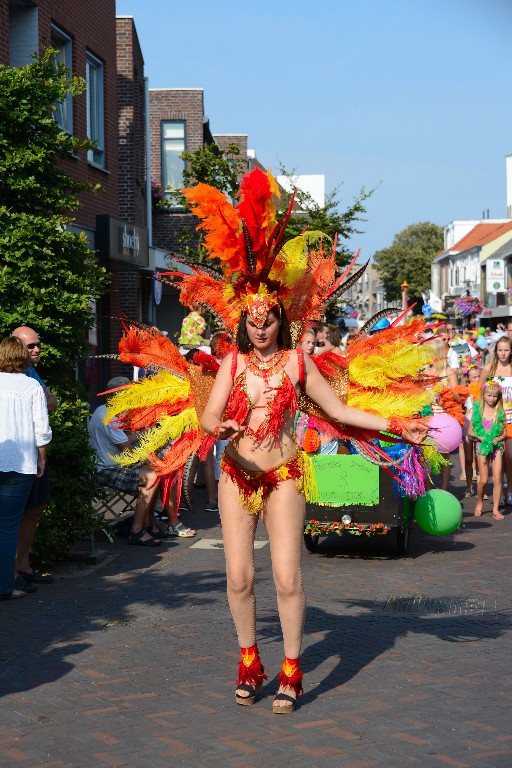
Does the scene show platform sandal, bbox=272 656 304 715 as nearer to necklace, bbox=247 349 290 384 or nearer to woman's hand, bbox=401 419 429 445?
woman's hand, bbox=401 419 429 445

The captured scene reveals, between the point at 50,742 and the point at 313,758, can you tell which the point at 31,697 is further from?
the point at 313,758

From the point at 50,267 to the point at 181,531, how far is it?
3.21 meters

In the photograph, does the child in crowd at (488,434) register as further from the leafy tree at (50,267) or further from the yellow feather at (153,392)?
the yellow feather at (153,392)

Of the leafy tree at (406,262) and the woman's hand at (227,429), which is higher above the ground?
the leafy tree at (406,262)

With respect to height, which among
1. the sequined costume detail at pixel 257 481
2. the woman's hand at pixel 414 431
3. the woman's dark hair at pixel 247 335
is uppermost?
the woman's dark hair at pixel 247 335

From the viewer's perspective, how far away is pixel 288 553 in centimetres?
548

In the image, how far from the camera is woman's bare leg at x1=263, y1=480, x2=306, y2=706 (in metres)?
5.46

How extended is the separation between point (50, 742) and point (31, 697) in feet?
2.29

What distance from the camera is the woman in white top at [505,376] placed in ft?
42.3

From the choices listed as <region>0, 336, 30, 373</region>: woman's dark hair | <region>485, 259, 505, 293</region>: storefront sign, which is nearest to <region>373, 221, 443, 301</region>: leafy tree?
<region>485, 259, 505, 293</region>: storefront sign

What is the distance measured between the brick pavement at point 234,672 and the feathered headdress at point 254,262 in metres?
1.91

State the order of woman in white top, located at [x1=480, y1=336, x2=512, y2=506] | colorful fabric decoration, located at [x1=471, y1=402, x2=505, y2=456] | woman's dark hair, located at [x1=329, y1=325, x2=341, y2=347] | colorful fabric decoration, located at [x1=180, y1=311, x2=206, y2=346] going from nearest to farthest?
colorful fabric decoration, located at [x1=471, y1=402, x2=505, y2=456]
woman in white top, located at [x1=480, y1=336, x2=512, y2=506]
woman's dark hair, located at [x1=329, y1=325, x2=341, y2=347]
colorful fabric decoration, located at [x1=180, y1=311, x2=206, y2=346]

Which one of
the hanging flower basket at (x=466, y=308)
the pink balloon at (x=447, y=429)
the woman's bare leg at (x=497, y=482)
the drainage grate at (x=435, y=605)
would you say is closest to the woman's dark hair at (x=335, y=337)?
the pink balloon at (x=447, y=429)

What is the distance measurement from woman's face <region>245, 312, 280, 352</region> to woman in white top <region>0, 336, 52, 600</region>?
2649 mm
